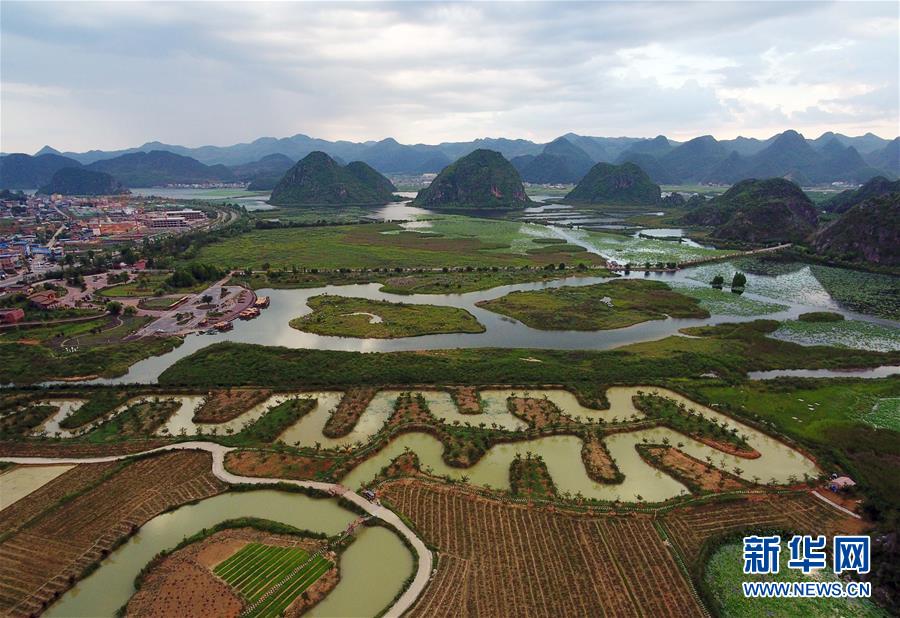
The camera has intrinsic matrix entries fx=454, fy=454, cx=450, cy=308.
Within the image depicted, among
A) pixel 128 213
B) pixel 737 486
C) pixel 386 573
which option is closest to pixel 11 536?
pixel 386 573

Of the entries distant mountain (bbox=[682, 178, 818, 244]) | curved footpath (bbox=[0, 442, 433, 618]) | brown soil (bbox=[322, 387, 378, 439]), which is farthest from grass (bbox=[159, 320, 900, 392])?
distant mountain (bbox=[682, 178, 818, 244])

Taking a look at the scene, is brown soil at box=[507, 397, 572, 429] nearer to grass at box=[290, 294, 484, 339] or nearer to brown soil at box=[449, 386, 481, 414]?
brown soil at box=[449, 386, 481, 414]

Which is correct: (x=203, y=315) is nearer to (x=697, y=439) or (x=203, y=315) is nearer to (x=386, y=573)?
(x=386, y=573)

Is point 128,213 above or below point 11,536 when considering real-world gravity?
above

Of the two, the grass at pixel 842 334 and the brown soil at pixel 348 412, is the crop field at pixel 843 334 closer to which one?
the grass at pixel 842 334

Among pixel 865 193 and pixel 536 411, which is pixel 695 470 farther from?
pixel 865 193

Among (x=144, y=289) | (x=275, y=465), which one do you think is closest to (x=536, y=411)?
(x=275, y=465)
